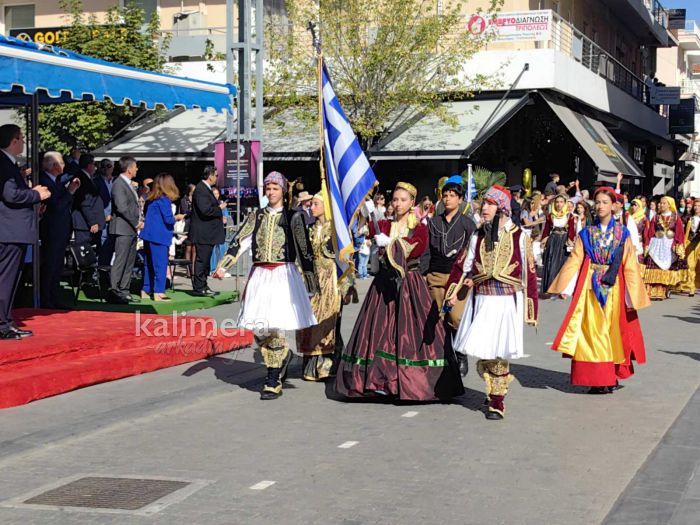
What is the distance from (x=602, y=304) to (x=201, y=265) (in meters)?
7.64

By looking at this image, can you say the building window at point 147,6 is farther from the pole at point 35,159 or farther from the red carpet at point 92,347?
the red carpet at point 92,347

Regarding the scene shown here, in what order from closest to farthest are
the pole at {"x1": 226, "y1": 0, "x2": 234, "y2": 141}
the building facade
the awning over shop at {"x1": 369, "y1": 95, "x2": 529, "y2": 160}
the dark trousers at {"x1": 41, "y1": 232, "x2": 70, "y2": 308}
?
the dark trousers at {"x1": 41, "y1": 232, "x2": 70, "y2": 308}, the pole at {"x1": 226, "y1": 0, "x2": 234, "y2": 141}, the awning over shop at {"x1": 369, "y1": 95, "x2": 529, "y2": 160}, the building facade

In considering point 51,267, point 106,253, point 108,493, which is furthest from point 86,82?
point 108,493

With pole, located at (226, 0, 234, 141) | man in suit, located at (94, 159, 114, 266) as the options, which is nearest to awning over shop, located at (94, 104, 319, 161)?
pole, located at (226, 0, 234, 141)

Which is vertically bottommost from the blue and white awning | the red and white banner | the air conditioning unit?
the blue and white awning

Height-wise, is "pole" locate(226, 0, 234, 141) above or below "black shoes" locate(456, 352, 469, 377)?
above

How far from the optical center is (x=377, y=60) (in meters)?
26.5

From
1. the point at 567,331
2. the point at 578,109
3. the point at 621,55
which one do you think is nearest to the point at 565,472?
the point at 567,331

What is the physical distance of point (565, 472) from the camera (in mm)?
6867

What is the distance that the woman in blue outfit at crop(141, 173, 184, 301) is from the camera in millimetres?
14781

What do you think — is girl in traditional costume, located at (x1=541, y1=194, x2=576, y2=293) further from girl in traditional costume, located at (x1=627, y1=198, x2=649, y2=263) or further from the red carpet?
the red carpet

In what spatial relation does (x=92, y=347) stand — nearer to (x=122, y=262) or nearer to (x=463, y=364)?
(x=463, y=364)

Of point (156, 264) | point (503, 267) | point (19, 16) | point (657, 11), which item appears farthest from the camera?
point (657, 11)

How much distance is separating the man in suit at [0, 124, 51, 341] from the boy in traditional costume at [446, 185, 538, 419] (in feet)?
13.1
